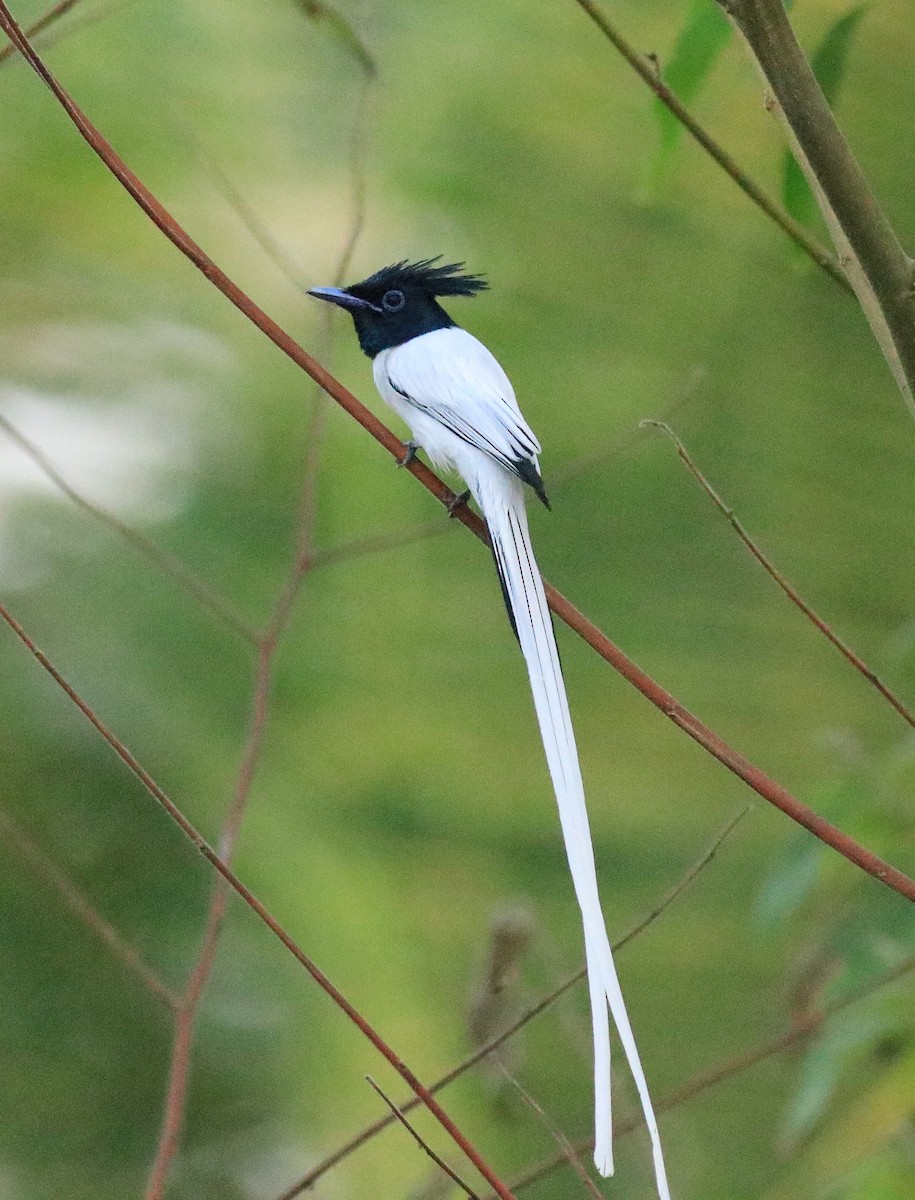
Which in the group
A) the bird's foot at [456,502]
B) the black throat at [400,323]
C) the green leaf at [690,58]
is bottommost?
the bird's foot at [456,502]

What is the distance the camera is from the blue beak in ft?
4.65

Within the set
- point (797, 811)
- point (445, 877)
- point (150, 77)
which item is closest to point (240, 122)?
point (150, 77)

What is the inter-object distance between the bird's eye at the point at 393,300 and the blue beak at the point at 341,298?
11 millimetres

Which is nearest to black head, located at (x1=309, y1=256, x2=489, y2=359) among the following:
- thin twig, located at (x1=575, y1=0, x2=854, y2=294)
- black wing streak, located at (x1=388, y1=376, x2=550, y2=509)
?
black wing streak, located at (x1=388, y1=376, x2=550, y2=509)

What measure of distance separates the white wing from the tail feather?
39 millimetres

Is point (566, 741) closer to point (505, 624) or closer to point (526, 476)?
point (526, 476)

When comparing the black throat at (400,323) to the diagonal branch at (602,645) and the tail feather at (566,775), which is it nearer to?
the tail feather at (566,775)

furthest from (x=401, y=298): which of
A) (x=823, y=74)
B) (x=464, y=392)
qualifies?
Result: (x=823, y=74)

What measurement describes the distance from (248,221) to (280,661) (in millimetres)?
1475

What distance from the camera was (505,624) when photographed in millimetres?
2656

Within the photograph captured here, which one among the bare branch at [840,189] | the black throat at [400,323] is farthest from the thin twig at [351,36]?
the bare branch at [840,189]

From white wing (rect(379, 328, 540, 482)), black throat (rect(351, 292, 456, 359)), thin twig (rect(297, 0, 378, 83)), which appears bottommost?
white wing (rect(379, 328, 540, 482))

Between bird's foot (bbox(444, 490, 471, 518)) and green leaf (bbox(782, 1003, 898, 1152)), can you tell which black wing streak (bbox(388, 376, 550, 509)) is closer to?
bird's foot (bbox(444, 490, 471, 518))

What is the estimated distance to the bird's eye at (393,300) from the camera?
1.60 m
